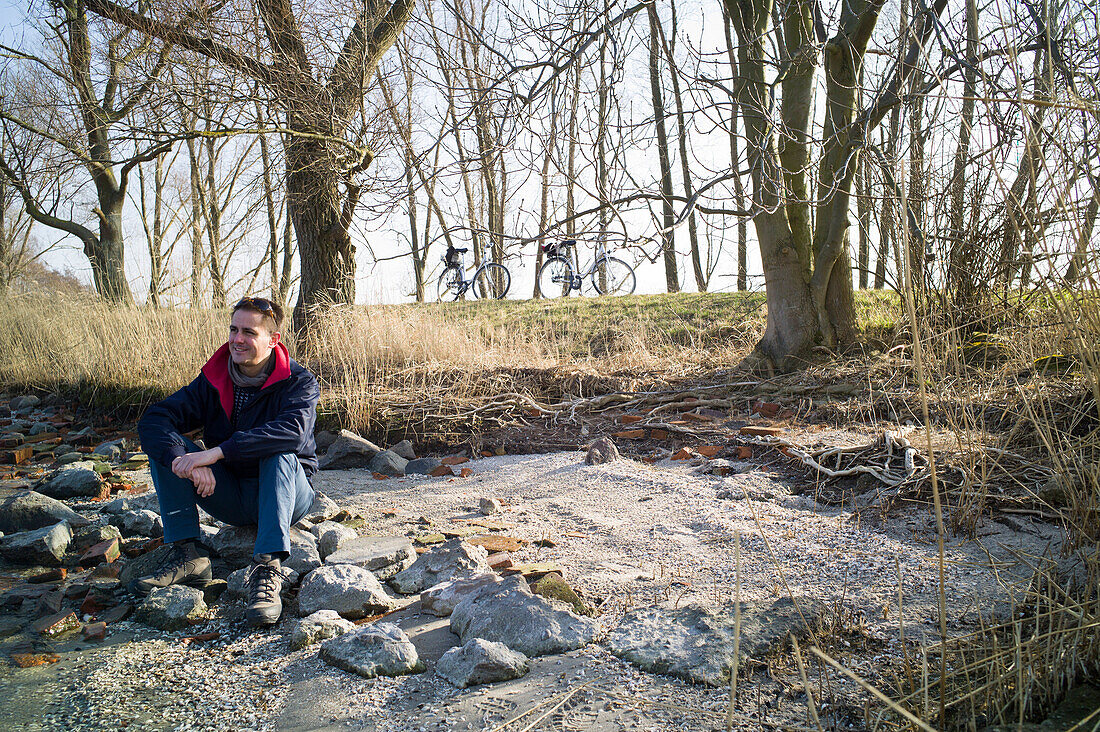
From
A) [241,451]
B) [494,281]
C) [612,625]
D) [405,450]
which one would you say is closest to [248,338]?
[241,451]

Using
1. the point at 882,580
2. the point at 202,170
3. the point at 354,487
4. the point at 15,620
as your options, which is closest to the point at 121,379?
the point at 354,487

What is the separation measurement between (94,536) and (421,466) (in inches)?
80.9

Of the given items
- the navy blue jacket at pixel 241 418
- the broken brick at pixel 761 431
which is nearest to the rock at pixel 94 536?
the navy blue jacket at pixel 241 418

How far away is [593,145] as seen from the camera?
4.08 metres

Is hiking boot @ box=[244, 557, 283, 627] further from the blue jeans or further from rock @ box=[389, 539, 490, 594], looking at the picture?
rock @ box=[389, 539, 490, 594]

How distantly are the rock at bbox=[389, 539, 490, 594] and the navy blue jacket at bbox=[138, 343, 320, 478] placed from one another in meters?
0.74

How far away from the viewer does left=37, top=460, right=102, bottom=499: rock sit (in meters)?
4.46

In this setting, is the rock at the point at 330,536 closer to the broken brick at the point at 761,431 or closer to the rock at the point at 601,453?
the rock at the point at 601,453

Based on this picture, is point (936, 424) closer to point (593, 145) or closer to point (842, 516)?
point (842, 516)

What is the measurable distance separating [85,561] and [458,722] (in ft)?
7.69

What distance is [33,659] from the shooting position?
239 centimetres

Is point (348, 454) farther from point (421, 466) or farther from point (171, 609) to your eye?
point (171, 609)

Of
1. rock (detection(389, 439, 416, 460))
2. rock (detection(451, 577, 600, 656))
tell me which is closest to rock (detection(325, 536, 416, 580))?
rock (detection(451, 577, 600, 656))

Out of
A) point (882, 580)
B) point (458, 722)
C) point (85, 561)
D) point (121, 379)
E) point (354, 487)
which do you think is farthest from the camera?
point (121, 379)
